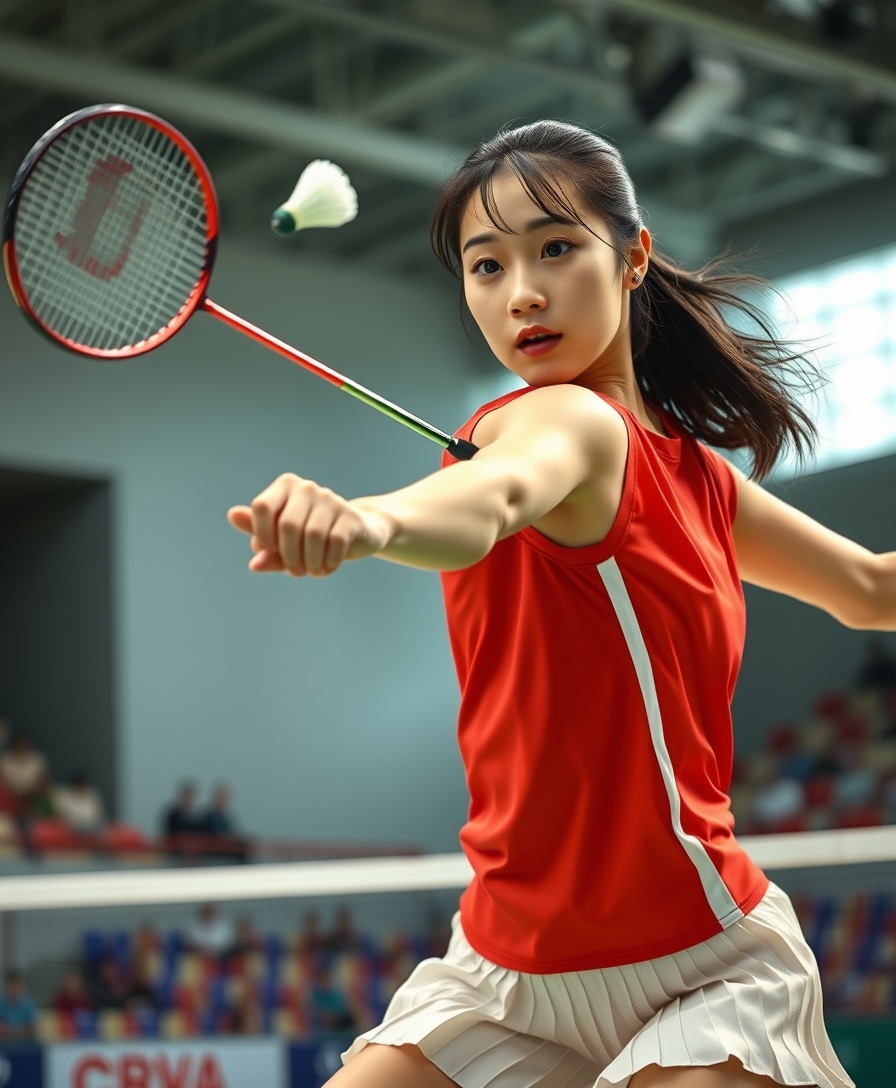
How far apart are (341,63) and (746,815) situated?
26.9ft

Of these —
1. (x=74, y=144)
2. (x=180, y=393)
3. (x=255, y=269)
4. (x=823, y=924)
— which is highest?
(x=255, y=269)

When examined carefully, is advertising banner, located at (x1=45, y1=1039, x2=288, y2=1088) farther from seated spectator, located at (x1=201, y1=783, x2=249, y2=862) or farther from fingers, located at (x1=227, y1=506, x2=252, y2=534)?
seated spectator, located at (x1=201, y1=783, x2=249, y2=862)

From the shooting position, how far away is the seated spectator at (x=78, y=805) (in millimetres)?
14188

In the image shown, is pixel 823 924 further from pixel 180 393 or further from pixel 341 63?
pixel 180 393

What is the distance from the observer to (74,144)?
2152 mm

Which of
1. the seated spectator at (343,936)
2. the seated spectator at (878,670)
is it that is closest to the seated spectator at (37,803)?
the seated spectator at (343,936)

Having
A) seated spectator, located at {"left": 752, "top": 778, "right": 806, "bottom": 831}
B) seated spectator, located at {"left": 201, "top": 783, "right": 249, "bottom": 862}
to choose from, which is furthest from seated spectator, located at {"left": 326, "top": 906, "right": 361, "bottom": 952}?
seated spectator, located at {"left": 752, "top": 778, "right": 806, "bottom": 831}

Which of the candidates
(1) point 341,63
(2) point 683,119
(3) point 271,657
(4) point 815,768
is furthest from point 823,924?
(3) point 271,657

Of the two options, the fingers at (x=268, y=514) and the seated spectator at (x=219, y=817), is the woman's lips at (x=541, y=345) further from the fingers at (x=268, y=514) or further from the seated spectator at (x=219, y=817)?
the seated spectator at (x=219, y=817)

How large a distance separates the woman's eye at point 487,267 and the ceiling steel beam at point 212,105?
1079 cm

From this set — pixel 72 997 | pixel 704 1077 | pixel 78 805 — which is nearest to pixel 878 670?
pixel 78 805

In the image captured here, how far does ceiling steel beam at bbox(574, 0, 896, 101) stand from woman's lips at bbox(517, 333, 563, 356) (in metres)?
6.95

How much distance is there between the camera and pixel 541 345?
1.88 meters

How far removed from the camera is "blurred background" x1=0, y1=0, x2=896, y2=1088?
12617mm
